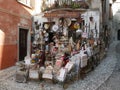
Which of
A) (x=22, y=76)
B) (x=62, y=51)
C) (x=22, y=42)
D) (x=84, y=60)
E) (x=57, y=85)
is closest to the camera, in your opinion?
(x=57, y=85)

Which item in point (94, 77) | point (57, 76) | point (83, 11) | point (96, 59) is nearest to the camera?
point (57, 76)

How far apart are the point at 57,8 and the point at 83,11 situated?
65.1 inches

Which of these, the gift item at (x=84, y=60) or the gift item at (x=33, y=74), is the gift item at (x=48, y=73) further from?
the gift item at (x=84, y=60)

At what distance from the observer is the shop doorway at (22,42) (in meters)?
13.6

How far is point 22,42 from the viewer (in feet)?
45.7

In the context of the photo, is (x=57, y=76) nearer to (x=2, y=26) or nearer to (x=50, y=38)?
(x=2, y=26)

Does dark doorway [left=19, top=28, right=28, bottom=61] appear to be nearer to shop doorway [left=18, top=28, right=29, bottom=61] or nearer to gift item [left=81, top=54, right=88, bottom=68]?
shop doorway [left=18, top=28, right=29, bottom=61]

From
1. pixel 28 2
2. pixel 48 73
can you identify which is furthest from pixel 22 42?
pixel 48 73

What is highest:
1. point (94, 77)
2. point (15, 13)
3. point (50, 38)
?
point (15, 13)

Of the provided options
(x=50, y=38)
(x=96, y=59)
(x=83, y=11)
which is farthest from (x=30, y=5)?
(x=96, y=59)

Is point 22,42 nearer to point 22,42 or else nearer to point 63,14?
point 22,42

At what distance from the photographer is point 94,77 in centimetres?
1002

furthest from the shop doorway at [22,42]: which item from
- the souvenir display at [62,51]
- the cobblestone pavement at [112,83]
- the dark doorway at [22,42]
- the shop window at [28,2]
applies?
the cobblestone pavement at [112,83]

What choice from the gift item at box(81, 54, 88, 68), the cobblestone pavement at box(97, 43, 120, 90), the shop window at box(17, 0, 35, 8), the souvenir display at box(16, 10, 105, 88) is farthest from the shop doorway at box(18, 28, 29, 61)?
the cobblestone pavement at box(97, 43, 120, 90)
